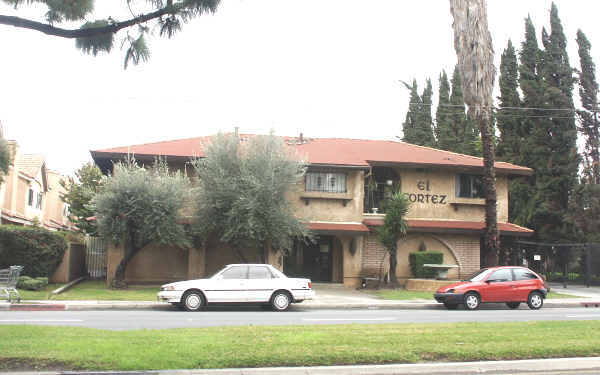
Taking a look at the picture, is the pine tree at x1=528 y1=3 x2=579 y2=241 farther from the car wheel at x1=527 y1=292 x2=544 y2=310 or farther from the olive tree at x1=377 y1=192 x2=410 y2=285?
the car wheel at x1=527 y1=292 x2=544 y2=310

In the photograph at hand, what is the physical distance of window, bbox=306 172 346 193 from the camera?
84.6 ft

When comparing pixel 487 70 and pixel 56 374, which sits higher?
pixel 487 70

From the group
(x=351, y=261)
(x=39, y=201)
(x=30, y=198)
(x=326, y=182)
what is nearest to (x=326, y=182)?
(x=326, y=182)

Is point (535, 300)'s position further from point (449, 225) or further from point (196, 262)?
point (196, 262)

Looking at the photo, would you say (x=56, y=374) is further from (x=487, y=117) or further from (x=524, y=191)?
(x=524, y=191)

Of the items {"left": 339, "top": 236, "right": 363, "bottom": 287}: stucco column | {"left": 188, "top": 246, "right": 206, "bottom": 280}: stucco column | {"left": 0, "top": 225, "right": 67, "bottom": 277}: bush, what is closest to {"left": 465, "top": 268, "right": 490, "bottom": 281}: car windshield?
{"left": 339, "top": 236, "right": 363, "bottom": 287}: stucco column

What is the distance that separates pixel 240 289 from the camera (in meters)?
17.0

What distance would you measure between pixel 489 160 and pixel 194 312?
13.6m

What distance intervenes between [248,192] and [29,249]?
8.72 metres

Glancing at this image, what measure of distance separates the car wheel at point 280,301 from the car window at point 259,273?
607 millimetres

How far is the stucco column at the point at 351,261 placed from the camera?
25.8 m

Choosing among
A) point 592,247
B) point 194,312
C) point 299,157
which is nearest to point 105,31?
point 194,312

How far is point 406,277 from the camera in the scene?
26672 millimetres

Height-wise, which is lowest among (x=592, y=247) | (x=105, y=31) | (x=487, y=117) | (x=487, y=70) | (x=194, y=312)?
(x=194, y=312)
